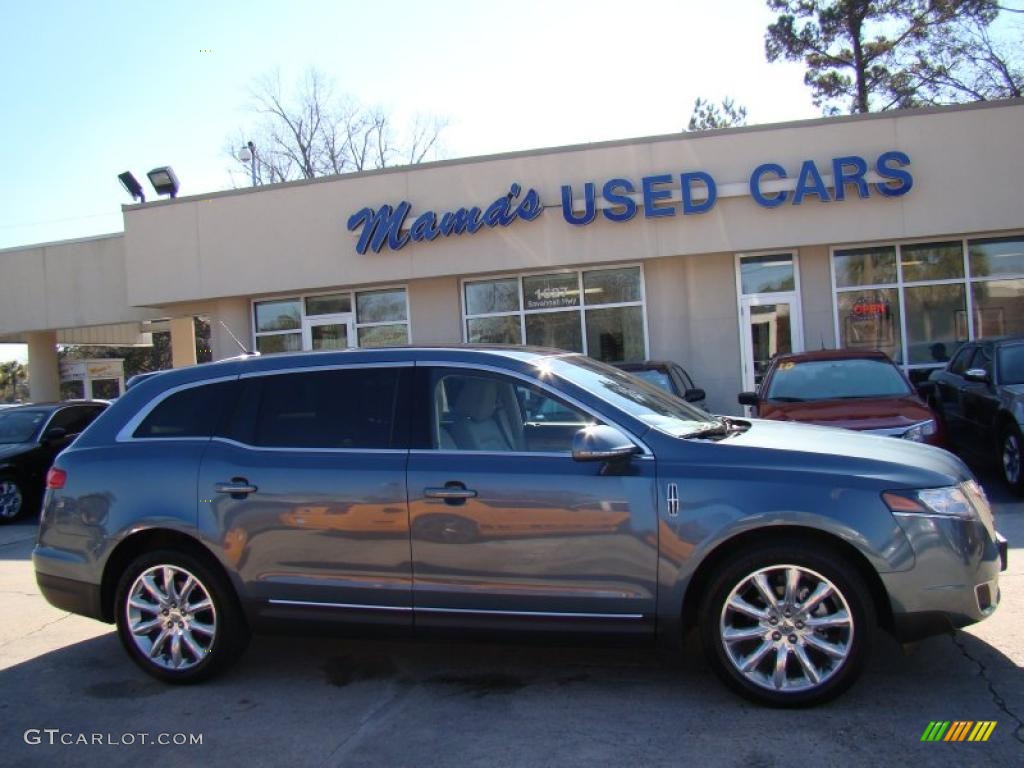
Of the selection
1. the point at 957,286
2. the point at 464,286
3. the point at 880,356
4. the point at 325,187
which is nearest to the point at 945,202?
the point at 957,286

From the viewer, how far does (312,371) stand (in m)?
4.69

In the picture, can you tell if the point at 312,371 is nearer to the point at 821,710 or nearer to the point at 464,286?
the point at 821,710

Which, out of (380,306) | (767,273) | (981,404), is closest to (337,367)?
(981,404)

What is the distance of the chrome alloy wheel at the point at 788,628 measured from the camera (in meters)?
3.86

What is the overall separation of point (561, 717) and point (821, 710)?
119 centimetres

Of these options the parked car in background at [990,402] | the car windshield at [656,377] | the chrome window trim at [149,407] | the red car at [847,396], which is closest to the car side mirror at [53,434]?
the car windshield at [656,377]

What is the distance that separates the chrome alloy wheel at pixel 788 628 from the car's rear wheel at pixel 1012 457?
583cm

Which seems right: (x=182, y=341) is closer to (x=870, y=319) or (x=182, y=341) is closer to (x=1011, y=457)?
(x=870, y=319)

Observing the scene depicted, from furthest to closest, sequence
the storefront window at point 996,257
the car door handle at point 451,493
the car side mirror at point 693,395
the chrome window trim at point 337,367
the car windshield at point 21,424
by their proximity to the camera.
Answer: the storefront window at point 996,257
the car windshield at point 21,424
the car side mirror at point 693,395
the chrome window trim at point 337,367
the car door handle at point 451,493

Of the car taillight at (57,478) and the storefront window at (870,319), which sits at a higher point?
the storefront window at (870,319)

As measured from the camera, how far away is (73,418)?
12688 mm

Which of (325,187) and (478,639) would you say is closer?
(478,639)

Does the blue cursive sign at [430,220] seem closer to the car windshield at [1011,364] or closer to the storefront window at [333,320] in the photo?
the storefront window at [333,320]

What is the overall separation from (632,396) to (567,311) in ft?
34.9
